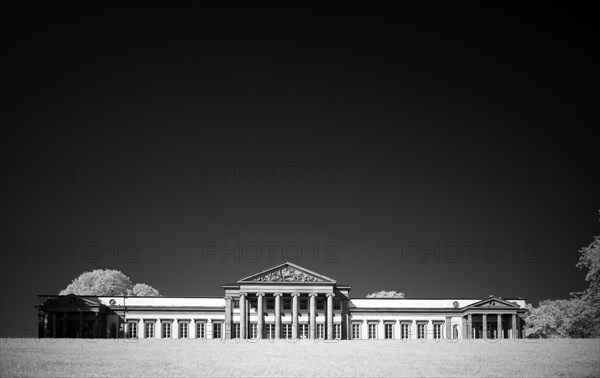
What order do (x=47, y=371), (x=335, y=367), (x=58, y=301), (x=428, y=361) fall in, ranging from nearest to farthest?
(x=47, y=371), (x=335, y=367), (x=428, y=361), (x=58, y=301)

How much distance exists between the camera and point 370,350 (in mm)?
56250

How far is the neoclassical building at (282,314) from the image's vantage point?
93688 mm

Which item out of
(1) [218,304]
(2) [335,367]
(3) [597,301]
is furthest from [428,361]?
(1) [218,304]

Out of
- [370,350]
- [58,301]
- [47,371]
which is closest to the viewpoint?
[47,371]

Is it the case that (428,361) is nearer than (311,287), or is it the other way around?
(428,361)

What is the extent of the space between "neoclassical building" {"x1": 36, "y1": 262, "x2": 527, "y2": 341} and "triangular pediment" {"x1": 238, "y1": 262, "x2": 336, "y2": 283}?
0.39 feet

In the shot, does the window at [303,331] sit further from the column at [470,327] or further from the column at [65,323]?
the column at [65,323]

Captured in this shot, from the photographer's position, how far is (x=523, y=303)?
9994cm

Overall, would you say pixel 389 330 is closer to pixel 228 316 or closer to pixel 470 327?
pixel 470 327

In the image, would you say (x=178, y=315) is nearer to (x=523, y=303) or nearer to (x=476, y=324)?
(x=476, y=324)

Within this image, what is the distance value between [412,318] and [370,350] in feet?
142

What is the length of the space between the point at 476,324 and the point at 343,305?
16.1m

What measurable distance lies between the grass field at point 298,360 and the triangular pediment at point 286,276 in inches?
1309

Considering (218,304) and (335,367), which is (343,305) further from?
(335,367)
